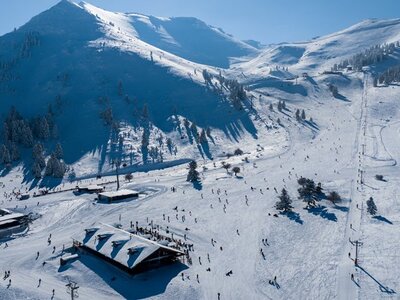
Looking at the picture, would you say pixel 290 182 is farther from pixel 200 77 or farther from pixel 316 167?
pixel 200 77

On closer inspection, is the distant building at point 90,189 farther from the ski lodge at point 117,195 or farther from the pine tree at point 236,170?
the pine tree at point 236,170

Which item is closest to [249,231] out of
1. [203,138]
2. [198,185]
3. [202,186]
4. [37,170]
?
[202,186]

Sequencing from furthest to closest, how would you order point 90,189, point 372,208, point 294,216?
point 90,189 < point 294,216 < point 372,208

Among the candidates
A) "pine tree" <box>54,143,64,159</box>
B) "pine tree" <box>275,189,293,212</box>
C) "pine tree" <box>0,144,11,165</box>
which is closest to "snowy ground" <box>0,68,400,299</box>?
"pine tree" <box>275,189,293,212</box>

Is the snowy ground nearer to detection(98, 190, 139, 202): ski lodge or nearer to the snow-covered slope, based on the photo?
detection(98, 190, 139, 202): ski lodge

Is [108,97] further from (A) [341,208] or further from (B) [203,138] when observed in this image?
(A) [341,208]

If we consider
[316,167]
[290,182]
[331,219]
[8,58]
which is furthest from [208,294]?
[8,58]

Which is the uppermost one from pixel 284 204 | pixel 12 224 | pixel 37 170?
pixel 37 170
